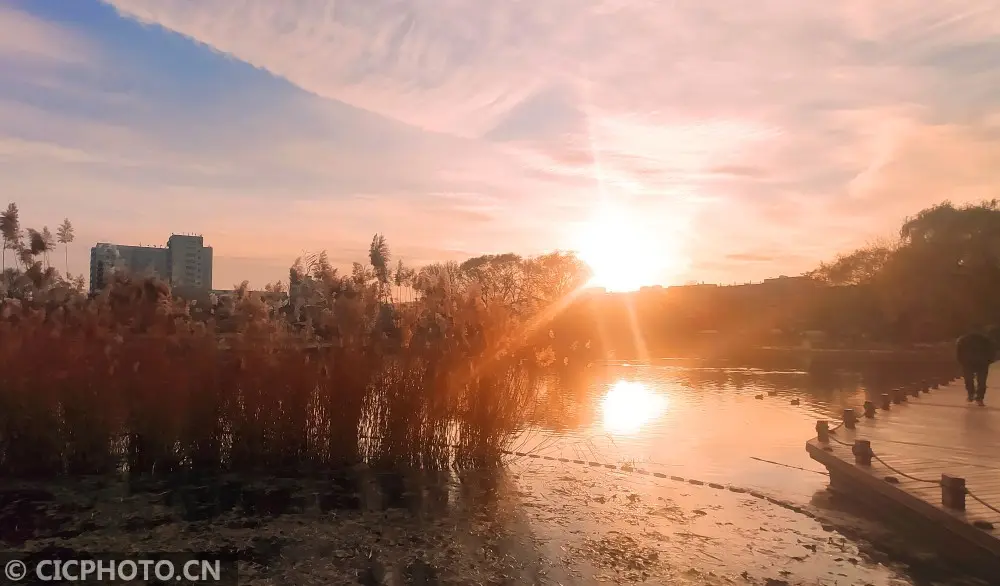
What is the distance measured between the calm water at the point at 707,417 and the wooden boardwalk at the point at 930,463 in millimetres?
743

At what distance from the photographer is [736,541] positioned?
22.3ft

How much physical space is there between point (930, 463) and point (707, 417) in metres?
7.60

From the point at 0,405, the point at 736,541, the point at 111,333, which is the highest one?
the point at 111,333

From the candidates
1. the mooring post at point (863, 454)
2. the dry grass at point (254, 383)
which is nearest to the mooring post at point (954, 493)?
the mooring post at point (863, 454)

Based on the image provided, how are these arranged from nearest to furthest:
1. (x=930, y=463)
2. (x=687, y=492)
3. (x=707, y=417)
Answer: (x=687, y=492)
(x=930, y=463)
(x=707, y=417)

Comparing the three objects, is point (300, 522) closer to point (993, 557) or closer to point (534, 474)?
point (534, 474)

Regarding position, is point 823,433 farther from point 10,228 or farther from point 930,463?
point 10,228

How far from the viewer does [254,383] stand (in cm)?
857

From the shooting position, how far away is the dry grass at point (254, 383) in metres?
8.06

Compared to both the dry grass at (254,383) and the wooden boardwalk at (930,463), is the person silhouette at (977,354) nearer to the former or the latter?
the wooden boardwalk at (930,463)

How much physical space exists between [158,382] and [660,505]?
592cm

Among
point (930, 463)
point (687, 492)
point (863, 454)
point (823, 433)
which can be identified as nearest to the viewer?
point (687, 492)

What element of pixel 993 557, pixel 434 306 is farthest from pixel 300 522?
pixel 993 557

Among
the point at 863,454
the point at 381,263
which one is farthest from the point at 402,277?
the point at 863,454
